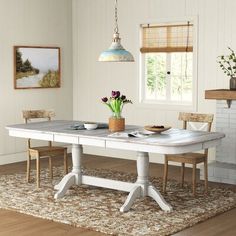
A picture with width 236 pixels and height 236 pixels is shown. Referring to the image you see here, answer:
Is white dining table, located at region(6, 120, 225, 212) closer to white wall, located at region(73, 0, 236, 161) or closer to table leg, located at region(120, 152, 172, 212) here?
table leg, located at region(120, 152, 172, 212)

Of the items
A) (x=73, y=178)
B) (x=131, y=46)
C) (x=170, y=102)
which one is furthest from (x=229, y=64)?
(x=73, y=178)

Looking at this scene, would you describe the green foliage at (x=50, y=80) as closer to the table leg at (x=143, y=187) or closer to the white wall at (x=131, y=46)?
the white wall at (x=131, y=46)

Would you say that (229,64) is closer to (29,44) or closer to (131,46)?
(131,46)

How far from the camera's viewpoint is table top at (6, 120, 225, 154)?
5.02 metres

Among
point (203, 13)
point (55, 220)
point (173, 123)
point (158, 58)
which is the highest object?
point (203, 13)

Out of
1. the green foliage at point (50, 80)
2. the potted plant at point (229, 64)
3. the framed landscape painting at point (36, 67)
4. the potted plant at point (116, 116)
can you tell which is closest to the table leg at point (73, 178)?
the potted plant at point (116, 116)

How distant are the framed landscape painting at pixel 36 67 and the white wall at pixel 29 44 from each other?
0.27ft

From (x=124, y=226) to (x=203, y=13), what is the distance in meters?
3.68

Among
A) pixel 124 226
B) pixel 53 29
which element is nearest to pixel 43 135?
pixel 124 226

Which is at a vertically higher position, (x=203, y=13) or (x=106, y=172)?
(x=203, y=13)

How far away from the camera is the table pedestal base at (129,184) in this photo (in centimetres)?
543

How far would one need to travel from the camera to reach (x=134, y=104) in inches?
331

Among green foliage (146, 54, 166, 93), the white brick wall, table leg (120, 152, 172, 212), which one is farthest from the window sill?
table leg (120, 152, 172, 212)

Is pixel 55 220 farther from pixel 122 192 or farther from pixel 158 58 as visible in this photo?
pixel 158 58
